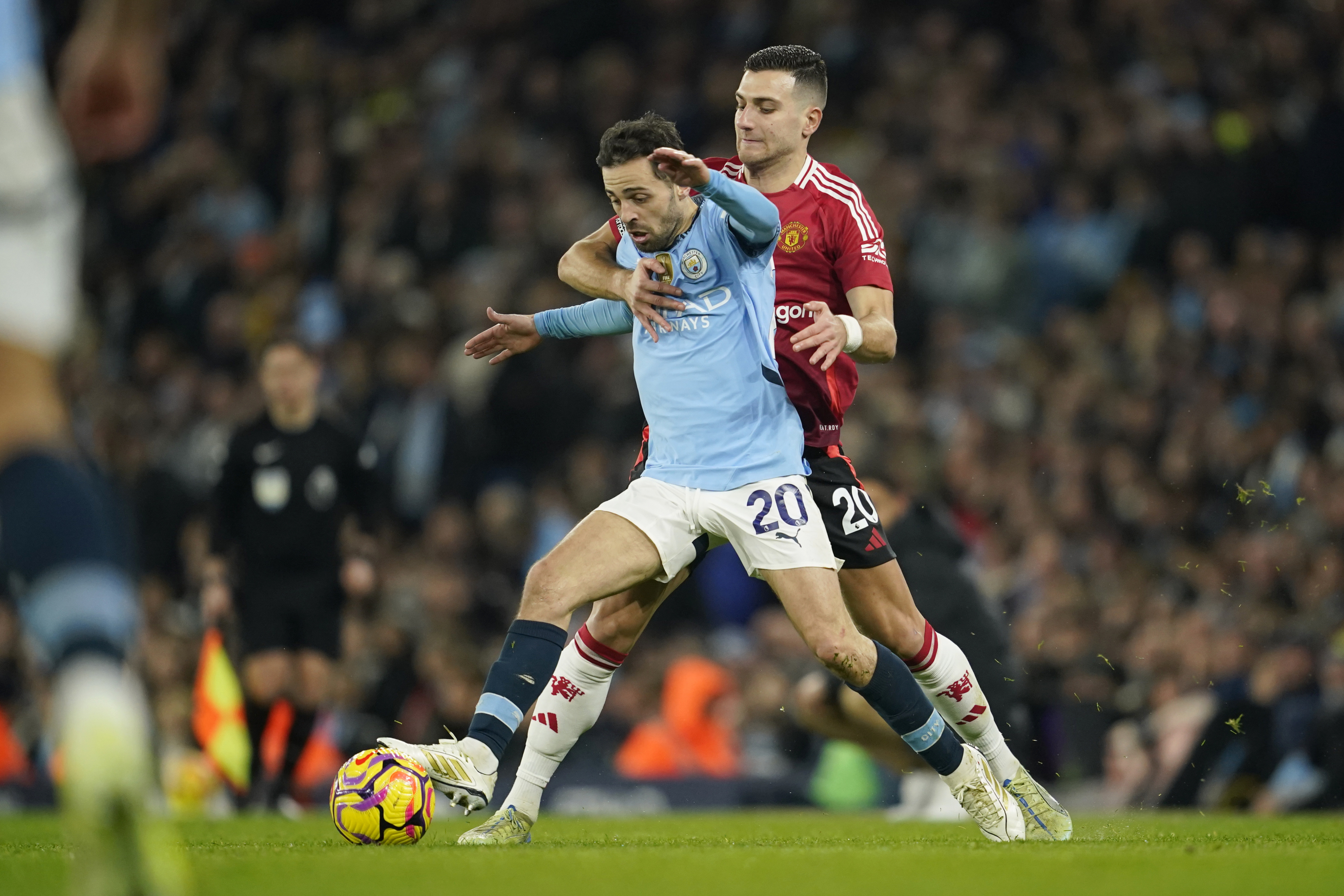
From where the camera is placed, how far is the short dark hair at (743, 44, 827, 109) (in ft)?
20.5

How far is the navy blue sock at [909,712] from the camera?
18.8 ft

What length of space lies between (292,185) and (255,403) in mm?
3070

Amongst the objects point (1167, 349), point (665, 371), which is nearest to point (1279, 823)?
point (665, 371)

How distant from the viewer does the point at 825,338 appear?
5160 millimetres

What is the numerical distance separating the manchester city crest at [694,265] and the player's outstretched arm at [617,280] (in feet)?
0.24

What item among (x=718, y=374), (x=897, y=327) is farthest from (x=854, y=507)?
(x=897, y=327)

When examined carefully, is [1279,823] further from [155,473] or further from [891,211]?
[155,473]

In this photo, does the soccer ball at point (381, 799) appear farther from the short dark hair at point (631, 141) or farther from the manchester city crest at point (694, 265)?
the short dark hair at point (631, 141)

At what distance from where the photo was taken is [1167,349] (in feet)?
39.5

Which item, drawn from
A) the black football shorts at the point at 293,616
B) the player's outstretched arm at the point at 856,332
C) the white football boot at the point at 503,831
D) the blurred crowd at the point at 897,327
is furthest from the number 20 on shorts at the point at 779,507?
the black football shorts at the point at 293,616

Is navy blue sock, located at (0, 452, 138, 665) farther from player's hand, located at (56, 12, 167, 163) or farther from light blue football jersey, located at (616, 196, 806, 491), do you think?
light blue football jersey, located at (616, 196, 806, 491)

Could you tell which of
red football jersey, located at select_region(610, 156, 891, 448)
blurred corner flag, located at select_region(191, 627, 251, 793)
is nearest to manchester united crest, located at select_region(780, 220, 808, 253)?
red football jersey, located at select_region(610, 156, 891, 448)

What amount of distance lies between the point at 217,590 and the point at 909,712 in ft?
14.7

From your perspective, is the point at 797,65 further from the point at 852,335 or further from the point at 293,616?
the point at 293,616
